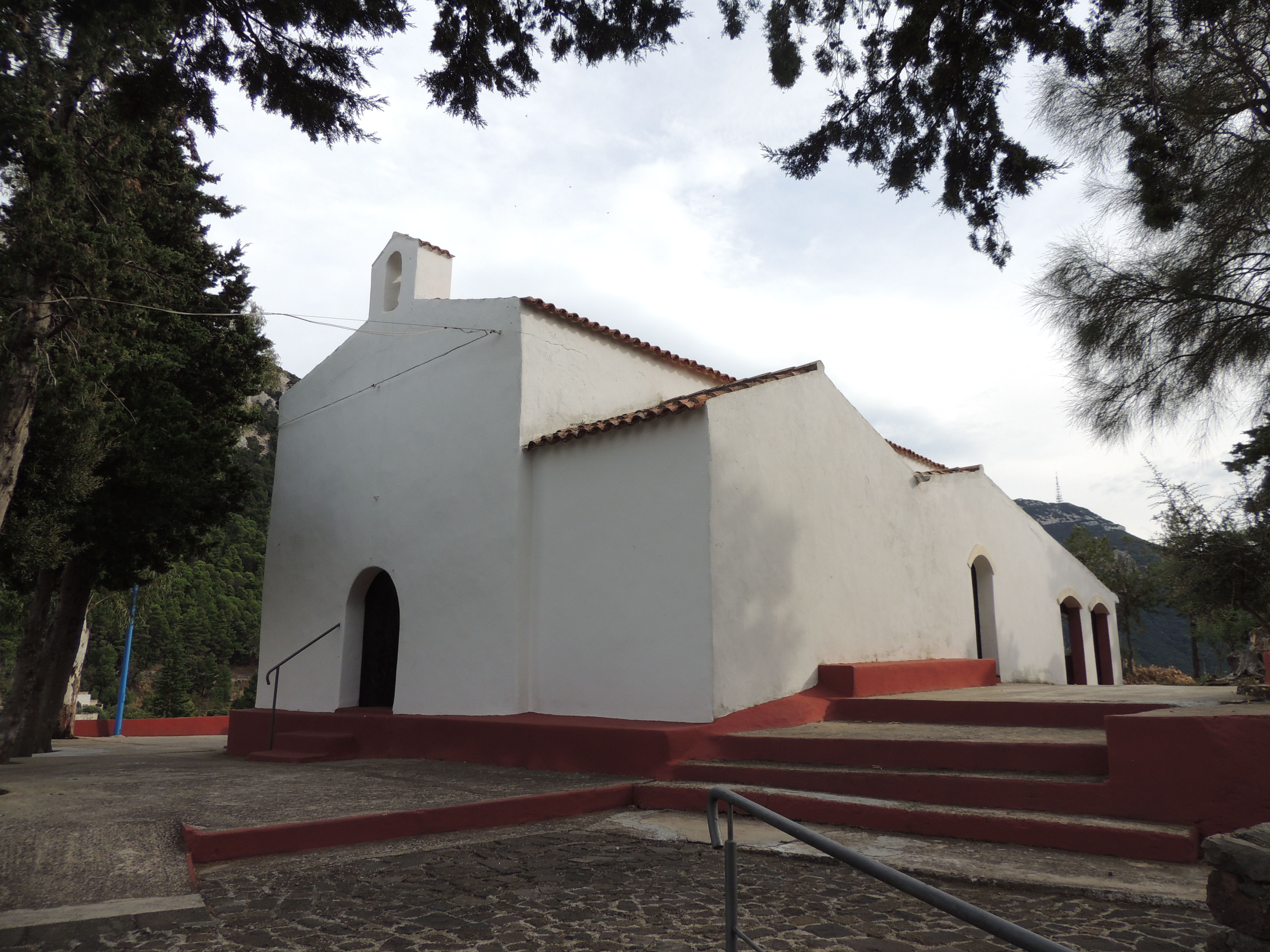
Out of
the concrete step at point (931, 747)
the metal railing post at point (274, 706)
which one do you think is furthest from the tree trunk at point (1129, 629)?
the metal railing post at point (274, 706)

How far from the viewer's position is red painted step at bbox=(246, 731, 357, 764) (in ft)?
30.8

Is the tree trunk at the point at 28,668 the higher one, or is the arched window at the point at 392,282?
the arched window at the point at 392,282

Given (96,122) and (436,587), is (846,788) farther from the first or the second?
(96,122)

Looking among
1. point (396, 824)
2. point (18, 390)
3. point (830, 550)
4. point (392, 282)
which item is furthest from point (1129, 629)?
point (18, 390)

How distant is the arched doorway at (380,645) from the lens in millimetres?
11016

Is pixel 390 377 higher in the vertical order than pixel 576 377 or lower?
higher

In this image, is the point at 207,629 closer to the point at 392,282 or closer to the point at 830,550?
the point at 392,282

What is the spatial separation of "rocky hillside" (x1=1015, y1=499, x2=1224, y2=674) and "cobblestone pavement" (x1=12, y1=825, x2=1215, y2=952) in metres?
10.5

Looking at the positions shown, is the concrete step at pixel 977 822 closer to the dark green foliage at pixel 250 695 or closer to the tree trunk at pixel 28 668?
the tree trunk at pixel 28 668

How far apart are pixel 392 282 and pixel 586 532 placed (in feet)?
19.0

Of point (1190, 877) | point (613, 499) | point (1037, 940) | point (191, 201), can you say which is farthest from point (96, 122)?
point (1190, 877)

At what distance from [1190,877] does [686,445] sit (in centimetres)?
509

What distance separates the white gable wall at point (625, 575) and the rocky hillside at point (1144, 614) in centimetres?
868

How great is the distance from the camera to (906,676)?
30.5 feet
